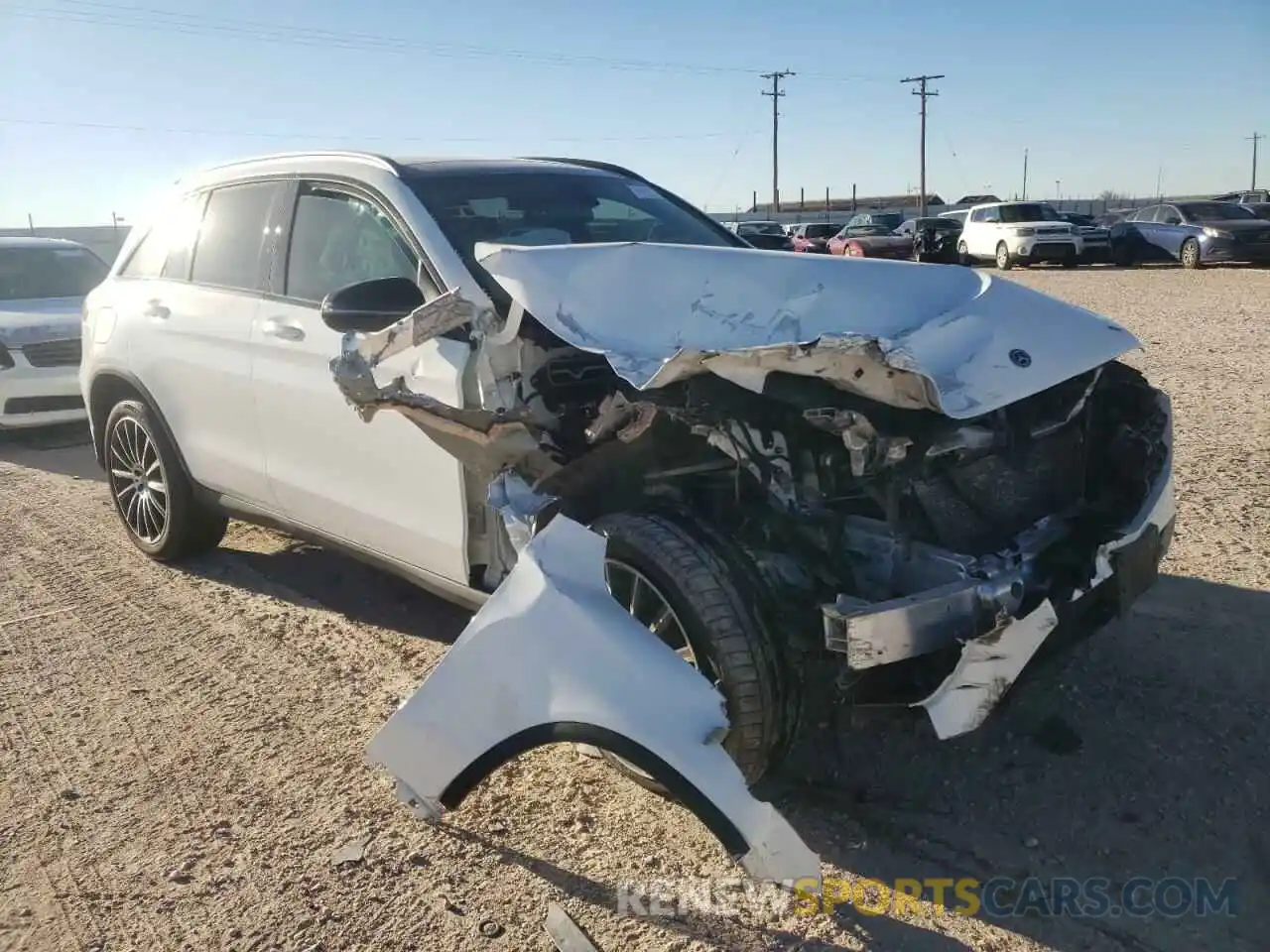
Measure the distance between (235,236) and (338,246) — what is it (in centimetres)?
80

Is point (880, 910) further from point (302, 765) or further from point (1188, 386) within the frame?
point (1188, 386)

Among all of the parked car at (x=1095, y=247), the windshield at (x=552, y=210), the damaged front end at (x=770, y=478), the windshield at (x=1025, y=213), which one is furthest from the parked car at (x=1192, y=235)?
the damaged front end at (x=770, y=478)

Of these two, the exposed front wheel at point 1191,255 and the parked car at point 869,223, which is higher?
the parked car at point 869,223

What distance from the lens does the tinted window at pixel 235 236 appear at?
4539 millimetres

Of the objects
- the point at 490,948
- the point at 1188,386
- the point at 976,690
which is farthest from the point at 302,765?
the point at 1188,386

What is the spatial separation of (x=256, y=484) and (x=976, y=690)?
3146 millimetres

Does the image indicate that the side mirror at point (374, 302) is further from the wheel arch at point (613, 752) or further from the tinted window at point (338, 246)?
the wheel arch at point (613, 752)

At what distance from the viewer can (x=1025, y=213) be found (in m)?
26.3

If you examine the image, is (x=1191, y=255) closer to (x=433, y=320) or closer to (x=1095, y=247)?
(x=1095, y=247)

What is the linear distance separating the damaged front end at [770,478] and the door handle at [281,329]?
685 millimetres

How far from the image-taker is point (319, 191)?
14.1 feet

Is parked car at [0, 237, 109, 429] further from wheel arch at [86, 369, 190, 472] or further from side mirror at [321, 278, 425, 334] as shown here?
side mirror at [321, 278, 425, 334]

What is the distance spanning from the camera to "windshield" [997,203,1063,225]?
2616cm

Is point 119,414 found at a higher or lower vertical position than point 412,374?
lower
